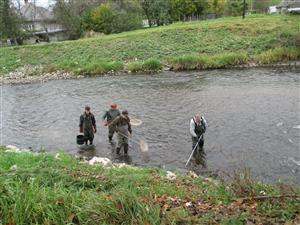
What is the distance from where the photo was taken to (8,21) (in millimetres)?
66500

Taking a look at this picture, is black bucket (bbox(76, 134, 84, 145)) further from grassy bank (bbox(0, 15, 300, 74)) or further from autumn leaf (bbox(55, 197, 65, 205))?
grassy bank (bbox(0, 15, 300, 74))

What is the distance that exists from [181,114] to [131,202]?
612 inches

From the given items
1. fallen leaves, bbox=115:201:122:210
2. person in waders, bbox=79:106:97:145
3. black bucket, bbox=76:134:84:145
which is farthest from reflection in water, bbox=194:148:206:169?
fallen leaves, bbox=115:201:122:210

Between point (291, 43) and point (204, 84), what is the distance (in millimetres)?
14512

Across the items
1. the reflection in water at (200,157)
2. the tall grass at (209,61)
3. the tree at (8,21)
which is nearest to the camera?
the reflection in water at (200,157)

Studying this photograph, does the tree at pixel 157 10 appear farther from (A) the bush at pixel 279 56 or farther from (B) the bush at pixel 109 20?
(A) the bush at pixel 279 56

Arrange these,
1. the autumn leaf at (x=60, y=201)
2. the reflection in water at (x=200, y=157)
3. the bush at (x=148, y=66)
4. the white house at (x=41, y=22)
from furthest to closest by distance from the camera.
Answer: the white house at (x=41, y=22)
the bush at (x=148, y=66)
the reflection in water at (x=200, y=157)
the autumn leaf at (x=60, y=201)

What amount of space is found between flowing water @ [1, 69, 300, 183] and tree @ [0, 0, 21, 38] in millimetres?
31176

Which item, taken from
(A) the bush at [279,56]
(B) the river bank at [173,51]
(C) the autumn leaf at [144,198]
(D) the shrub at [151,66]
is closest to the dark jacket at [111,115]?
(C) the autumn leaf at [144,198]

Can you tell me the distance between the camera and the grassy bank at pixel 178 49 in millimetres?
40125

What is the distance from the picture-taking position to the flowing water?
632 inches

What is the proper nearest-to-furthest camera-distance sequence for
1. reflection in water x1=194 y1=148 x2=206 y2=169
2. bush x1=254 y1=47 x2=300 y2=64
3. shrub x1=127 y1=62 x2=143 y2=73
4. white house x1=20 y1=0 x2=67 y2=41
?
reflection in water x1=194 y1=148 x2=206 y2=169
bush x1=254 y1=47 x2=300 y2=64
shrub x1=127 y1=62 x2=143 y2=73
white house x1=20 y1=0 x2=67 y2=41

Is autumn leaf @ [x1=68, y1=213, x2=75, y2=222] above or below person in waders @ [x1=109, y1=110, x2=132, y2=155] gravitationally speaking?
above

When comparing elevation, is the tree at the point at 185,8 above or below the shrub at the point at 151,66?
above
